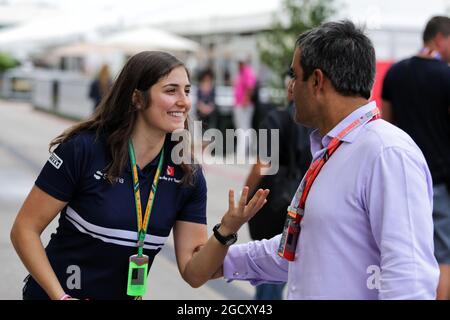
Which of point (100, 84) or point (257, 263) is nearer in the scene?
point (257, 263)

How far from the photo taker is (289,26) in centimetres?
1631

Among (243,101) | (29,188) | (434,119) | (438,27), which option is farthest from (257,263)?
(243,101)

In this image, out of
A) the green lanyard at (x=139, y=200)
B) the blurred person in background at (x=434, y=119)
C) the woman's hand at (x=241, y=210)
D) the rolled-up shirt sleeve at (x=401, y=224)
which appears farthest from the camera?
the blurred person in background at (x=434, y=119)

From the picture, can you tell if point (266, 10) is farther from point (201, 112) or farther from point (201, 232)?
point (201, 232)

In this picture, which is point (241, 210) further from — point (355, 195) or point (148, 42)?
point (148, 42)

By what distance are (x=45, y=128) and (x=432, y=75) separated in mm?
16357

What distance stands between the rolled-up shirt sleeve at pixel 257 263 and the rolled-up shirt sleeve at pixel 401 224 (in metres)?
0.64

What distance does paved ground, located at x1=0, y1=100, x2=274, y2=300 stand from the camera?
6277mm

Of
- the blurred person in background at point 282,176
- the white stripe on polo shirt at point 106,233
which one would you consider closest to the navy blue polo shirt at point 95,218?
the white stripe on polo shirt at point 106,233

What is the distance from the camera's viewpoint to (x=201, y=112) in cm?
1597

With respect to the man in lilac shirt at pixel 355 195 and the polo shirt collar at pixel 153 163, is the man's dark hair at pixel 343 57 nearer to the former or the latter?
the man in lilac shirt at pixel 355 195

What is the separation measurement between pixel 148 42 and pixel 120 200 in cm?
1971

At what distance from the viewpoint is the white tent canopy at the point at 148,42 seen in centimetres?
2228

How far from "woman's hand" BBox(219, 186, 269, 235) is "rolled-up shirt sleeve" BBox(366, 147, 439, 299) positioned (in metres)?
0.48
